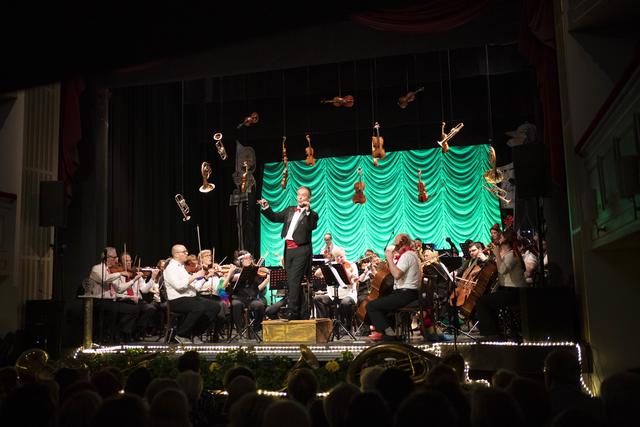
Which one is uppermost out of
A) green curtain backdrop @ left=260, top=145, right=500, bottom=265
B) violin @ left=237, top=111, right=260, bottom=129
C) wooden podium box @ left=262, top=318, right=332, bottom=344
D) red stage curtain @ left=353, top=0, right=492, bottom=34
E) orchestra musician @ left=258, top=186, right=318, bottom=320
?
violin @ left=237, top=111, right=260, bottom=129

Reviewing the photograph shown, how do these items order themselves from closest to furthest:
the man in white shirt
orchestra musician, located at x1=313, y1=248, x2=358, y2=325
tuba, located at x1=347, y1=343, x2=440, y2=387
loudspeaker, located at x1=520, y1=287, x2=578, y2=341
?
tuba, located at x1=347, y1=343, x2=440, y2=387, loudspeaker, located at x1=520, y1=287, x2=578, y2=341, the man in white shirt, orchestra musician, located at x1=313, y1=248, x2=358, y2=325

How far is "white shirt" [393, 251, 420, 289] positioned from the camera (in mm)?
8094

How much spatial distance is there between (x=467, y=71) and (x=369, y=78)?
2010mm

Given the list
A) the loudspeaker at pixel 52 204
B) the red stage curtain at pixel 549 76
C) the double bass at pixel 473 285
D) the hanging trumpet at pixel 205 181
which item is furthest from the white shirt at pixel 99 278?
the red stage curtain at pixel 549 76

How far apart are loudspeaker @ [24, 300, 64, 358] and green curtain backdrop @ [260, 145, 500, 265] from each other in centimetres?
810

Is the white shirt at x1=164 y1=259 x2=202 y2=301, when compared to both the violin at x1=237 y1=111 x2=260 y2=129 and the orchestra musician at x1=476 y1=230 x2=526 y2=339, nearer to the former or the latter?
the orchestra musician at x1=476 y1=230 x2=526 y2=339

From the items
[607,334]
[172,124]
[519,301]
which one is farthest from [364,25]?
A: [172,124]

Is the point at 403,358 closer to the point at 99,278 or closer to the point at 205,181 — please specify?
the point at 99,278

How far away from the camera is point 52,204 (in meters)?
8.96

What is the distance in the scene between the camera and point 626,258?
6738 millimetres

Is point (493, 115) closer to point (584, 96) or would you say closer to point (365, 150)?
point (365, 150)

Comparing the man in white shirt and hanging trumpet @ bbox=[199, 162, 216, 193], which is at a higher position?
hanging trumpet @ bbox=[199, 162, 216, 193]

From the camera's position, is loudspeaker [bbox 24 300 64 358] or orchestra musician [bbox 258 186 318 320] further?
orchestra musician [bbox 258 186 318 320]

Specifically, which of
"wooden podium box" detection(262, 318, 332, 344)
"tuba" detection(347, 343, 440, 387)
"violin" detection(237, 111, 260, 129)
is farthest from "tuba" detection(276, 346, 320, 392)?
"violin" detection(237, 111, 260, 129)
